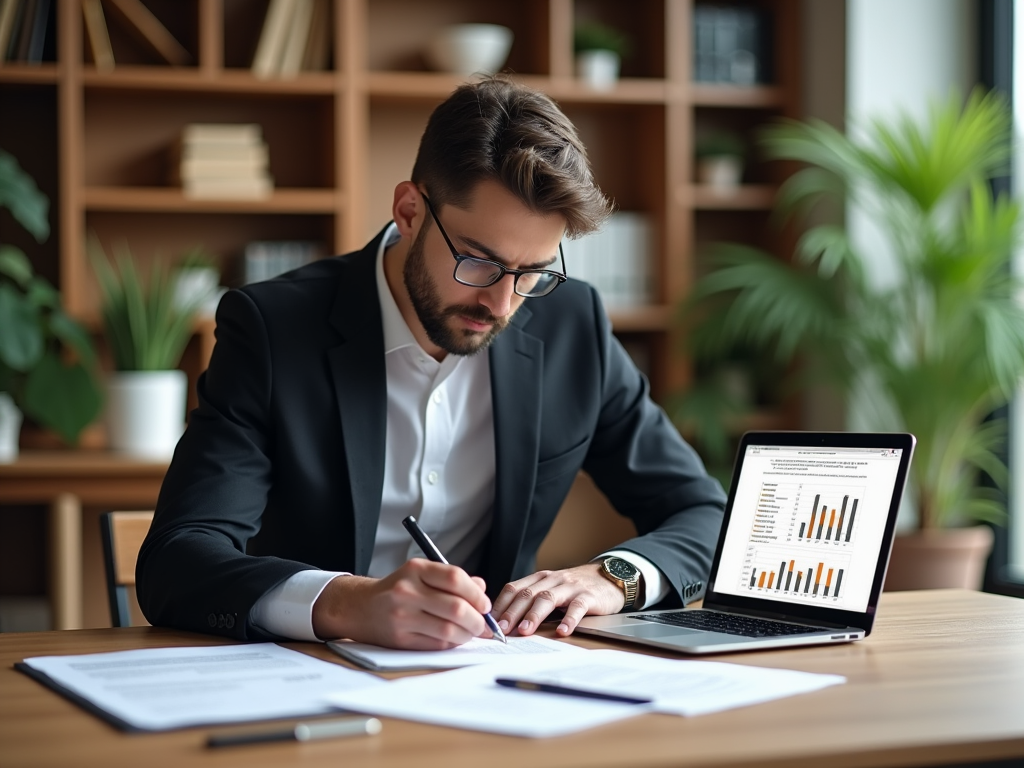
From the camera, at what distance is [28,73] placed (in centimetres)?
368

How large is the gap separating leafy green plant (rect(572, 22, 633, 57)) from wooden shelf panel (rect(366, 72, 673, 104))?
11 cm

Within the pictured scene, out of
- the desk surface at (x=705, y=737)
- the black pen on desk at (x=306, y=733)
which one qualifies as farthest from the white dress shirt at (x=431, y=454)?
the black pen on desk at (x=306, y=733)

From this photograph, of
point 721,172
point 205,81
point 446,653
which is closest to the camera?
point 446,653

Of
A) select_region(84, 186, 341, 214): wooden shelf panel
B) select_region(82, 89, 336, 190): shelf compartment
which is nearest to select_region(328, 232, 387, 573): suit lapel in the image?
select_region(84, 186, 341, 214): wooden shelf panel

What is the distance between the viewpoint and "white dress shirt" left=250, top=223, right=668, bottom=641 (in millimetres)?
1833

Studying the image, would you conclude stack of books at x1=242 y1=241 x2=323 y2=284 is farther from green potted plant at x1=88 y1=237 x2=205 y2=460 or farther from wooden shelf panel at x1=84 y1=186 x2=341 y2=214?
green potted plant at x1=88 y1=237 x2=205 y2=460

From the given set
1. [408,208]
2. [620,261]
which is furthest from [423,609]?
[620,261]

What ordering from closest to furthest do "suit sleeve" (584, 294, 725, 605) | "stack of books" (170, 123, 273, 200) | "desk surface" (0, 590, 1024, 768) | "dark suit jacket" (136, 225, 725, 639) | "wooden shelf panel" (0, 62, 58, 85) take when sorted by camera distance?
"desk surface" (0, 590, 1024, 768)
"dark suit jacket" (136, 225, 725, 639)
"suit sleeve" (584, 294, 725, 605)
"wooden shelf panel" (0, 62, 58, 85)
"stack of books" (170, 123, 273, 200)

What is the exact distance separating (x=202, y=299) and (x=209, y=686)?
264cm

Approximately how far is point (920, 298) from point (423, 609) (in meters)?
2.86

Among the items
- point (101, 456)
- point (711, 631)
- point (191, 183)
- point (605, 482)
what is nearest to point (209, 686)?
point (711, 631)

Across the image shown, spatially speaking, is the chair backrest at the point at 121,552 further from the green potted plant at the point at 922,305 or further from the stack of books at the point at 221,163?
the green potted plant at the point at 922,305

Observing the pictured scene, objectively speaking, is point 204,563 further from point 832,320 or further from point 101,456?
point 832,320

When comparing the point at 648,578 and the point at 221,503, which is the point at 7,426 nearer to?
the point at 221,503
